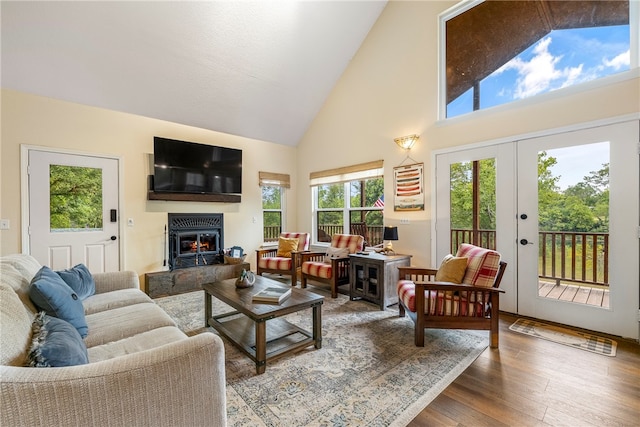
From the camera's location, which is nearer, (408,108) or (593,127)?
(593,127)

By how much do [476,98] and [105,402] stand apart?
14.4ft

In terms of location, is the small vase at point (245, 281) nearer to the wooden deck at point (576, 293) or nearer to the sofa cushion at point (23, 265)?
the sofa cushion at point (23, 265)

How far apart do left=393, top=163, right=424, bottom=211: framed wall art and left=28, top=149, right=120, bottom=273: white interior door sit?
13.8 ft

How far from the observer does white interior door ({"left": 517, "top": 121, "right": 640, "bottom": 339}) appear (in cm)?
257

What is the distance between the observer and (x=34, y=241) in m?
3.54

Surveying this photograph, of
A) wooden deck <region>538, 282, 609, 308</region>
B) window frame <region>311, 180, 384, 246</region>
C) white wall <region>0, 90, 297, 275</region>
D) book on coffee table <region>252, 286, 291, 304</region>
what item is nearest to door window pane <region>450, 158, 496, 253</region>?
wooden deck <region>538, 282, 609, 308</region>

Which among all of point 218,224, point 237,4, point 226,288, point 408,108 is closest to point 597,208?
point 408,108

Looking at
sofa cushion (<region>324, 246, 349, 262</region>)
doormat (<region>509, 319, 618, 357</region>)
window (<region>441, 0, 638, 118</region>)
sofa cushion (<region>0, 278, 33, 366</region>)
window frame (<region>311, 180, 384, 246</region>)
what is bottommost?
doormat (<region>509, 319, 618, 357</region>)

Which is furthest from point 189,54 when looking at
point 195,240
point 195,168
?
point 195,240

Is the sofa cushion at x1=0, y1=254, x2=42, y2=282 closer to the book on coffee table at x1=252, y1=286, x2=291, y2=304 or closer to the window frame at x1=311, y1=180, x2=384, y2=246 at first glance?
the book on coffee table at x1=252, y1=286, x2=291, y2=304

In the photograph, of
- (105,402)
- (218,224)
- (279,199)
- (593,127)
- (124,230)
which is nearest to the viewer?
(105,402)

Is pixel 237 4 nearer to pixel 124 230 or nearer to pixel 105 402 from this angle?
pixel 124 230

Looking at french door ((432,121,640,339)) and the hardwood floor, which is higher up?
french door ((432,121,640,339))

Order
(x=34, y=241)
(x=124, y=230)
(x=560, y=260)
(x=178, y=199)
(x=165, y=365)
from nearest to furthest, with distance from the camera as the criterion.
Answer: (x=165, y=365) < (x=560, y=260) < (x=34, y=241) < (x=124, y=230) < (x=178, y=199)
